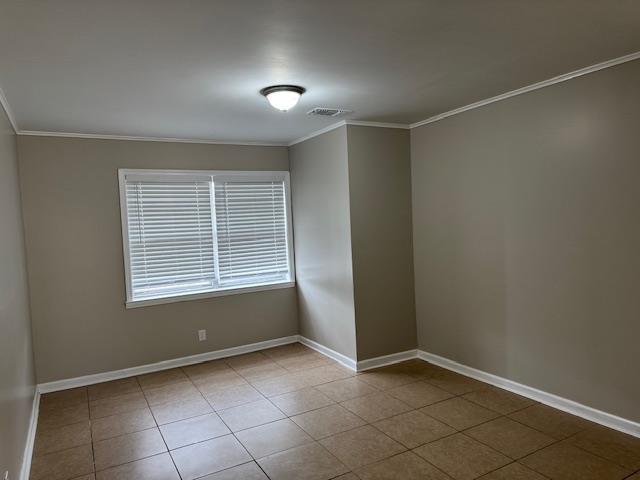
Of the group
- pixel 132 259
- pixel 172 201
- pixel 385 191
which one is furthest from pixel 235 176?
pixel 385 191

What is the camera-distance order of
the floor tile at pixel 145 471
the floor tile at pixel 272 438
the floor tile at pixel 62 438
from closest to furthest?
the floor tile at pixel 145 471
the floor tile at pixel 272 438
the floor tile at pixel 62 438

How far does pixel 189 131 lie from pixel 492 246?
2.99m

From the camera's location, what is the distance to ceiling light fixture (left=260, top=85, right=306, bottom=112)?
3041 mm

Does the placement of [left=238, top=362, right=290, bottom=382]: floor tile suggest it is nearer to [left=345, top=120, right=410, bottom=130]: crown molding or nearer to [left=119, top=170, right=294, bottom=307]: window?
[left=119, top=170, right=294, bottom=307]: window

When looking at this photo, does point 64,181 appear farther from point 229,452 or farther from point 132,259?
point 229,452

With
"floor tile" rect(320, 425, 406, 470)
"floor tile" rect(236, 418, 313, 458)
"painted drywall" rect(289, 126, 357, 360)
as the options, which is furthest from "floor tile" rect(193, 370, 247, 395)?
"floor tile" rect(320, 425, 406, 470)

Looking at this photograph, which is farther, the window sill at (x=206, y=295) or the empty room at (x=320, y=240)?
the window sill at (x=206, y=295)

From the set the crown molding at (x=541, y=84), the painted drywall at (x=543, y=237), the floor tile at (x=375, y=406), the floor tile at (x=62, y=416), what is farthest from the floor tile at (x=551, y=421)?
the floor tile at (x=62, y=416)

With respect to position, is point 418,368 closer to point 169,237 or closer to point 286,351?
point 286,351

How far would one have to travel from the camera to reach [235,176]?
200 inches

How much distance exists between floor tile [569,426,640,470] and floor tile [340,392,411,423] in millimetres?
1189

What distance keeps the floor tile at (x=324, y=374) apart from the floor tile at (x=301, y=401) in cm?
20

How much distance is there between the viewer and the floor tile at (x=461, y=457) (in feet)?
8.70

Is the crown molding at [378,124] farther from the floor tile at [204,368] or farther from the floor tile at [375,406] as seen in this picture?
the floor tile at [204,368]
